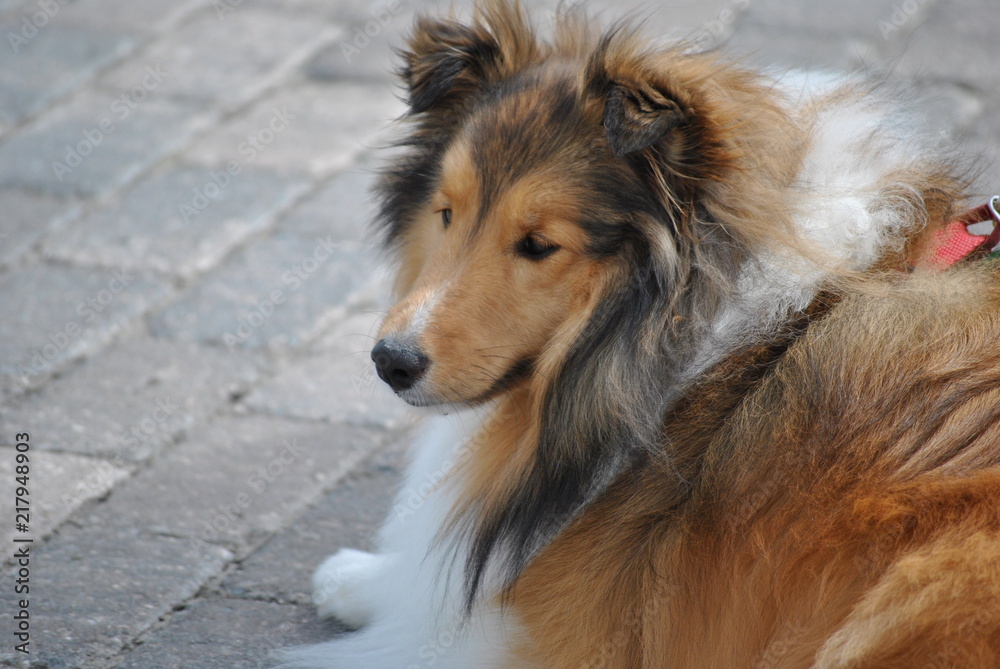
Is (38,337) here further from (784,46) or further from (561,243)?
(784,46)

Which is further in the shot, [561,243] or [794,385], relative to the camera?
[561,243]

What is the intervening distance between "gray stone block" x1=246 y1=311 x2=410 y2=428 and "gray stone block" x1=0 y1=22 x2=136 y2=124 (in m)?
2.72

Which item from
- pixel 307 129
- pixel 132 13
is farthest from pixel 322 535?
pixel 132 13

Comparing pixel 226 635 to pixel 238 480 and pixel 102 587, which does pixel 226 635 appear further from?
pixel 238 480

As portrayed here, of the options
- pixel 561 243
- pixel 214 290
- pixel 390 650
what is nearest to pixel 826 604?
pixel 561 243

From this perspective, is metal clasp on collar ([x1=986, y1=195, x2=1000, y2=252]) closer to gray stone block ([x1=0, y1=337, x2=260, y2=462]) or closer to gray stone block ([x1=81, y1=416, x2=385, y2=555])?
gray stone block ([x1=81, y1=416, x2=385, y2=555])

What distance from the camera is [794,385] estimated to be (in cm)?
213

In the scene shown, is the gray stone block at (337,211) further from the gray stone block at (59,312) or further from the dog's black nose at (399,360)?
the dog's black nose at (399,360)

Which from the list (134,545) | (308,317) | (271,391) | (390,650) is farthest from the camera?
(308,317)

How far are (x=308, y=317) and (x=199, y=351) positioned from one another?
48 centimetres

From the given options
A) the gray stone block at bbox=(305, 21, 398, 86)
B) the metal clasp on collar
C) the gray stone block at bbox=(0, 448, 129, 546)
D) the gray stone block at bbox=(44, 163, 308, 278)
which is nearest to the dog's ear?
the metal clasp on collar

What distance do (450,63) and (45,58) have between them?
175 inches

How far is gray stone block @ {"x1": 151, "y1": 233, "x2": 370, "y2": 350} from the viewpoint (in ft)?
13.9

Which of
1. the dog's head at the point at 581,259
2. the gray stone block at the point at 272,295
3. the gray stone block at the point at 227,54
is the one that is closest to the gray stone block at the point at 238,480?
the gray stone block at the point at 272,295
